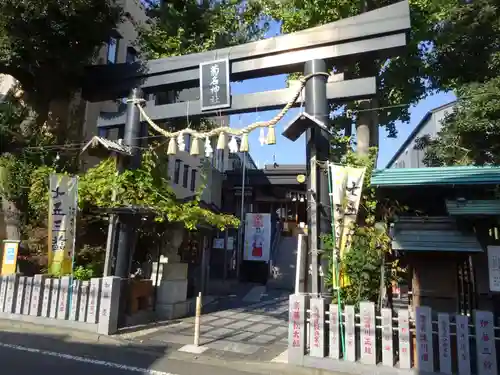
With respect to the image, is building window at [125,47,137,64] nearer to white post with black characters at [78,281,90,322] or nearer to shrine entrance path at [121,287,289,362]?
shrine entrance path at [121,287,289,362]

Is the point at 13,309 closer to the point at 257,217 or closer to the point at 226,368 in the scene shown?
the point at 226,368

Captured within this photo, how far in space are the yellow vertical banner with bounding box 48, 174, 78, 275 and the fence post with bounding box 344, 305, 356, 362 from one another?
24.9ft

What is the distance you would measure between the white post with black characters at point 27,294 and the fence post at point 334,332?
7.90 metres

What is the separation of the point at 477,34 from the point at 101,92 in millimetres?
12264

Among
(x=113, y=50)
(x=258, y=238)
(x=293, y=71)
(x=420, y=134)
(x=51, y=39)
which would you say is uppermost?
(x=113, y=50)

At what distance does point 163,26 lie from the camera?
15.7 m

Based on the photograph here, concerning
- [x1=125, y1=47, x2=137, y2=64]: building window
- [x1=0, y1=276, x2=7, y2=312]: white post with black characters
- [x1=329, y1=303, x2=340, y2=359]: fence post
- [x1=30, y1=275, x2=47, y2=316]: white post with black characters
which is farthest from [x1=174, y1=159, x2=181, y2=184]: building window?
[x1=329, y1=303, x2=340, y2=359]: fence post

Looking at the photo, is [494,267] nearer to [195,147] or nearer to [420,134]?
[195,147]

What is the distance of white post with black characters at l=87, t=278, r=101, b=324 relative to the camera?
9445 millimetres

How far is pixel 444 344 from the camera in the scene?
6.48 meters

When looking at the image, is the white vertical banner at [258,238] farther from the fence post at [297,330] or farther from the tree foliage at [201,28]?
the fence post at [297,330]

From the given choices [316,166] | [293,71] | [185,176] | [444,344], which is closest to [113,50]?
[185,176]

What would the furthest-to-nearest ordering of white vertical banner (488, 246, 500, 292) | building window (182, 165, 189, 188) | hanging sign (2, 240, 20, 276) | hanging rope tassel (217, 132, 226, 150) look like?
building window (182, 165, 189, 188), hanging sign (2, 240, 20, 276), hanging rope tassel (217, 132, 226, 150), white vertical banner (488, 246, 500, 292)

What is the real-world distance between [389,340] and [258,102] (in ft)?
20.1
